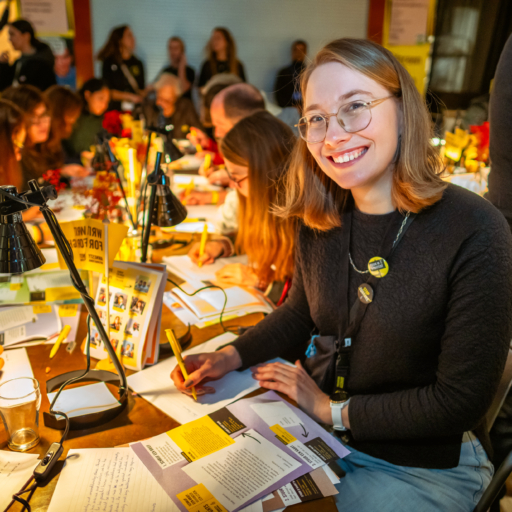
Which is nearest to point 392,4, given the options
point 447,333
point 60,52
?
point 60,52

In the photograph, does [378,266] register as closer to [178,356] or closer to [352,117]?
[352,117]

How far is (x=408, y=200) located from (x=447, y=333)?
33cm

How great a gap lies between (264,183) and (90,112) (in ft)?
14.3

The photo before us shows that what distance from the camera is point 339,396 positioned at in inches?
45.4

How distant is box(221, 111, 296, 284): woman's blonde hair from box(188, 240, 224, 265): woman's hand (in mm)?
265

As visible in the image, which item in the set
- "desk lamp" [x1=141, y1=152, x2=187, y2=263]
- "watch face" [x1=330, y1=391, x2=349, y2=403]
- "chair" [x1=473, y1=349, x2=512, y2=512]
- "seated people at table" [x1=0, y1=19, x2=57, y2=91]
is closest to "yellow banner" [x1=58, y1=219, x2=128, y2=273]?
"desk lamp" [x1=141, y1=152, x2=187, y2=263]

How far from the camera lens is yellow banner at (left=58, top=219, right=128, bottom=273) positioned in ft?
3.68

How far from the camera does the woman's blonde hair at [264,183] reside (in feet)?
5.68

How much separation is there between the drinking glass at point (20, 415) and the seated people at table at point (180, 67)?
18.0ft

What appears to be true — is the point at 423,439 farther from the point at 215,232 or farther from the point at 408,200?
the point at 215,232

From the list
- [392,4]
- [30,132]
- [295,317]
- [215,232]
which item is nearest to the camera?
[295,317]

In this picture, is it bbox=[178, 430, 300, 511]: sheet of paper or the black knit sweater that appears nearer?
bbox=[178, 430, 300, 511]: sheet of paper

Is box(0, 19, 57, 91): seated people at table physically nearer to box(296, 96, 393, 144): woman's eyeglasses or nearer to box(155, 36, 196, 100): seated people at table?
box(155, 36, 196, 100): seated people at table

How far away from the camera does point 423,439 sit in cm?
110
